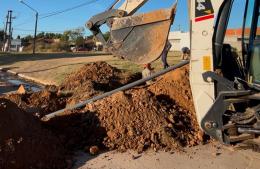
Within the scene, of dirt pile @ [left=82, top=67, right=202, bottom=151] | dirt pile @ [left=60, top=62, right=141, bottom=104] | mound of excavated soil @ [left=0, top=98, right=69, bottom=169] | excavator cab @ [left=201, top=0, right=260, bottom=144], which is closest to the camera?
excavator cab @ [left=201, top=0, right=260, bottom=144]

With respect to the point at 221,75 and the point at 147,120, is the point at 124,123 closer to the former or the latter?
the point at 147,120

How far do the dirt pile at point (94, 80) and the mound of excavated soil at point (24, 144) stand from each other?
107 inches

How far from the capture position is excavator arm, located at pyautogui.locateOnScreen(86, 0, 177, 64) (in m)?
6.46

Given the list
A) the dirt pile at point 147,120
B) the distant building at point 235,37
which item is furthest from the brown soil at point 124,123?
the distant building at point 235,37

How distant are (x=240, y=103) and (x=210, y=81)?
1.76 feet

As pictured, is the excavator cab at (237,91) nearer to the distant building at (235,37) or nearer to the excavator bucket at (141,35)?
the distant building at (235,37)

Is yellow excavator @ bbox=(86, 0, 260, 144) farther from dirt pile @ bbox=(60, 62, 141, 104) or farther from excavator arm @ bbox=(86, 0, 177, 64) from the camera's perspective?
dirt pile @ bbox=(60, 62, 141, 104)

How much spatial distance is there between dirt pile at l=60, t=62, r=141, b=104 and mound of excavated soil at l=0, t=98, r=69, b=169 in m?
2.72

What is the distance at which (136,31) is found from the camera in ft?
21.7

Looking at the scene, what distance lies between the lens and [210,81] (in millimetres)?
5957

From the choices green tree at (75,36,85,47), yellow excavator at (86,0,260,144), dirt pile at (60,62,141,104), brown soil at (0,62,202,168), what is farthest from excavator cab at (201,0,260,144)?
green tree at (75,36,85,47)

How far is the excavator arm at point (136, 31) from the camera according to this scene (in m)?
6.46

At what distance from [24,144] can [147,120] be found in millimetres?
2206

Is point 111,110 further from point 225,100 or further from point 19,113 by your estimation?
point 225,100
